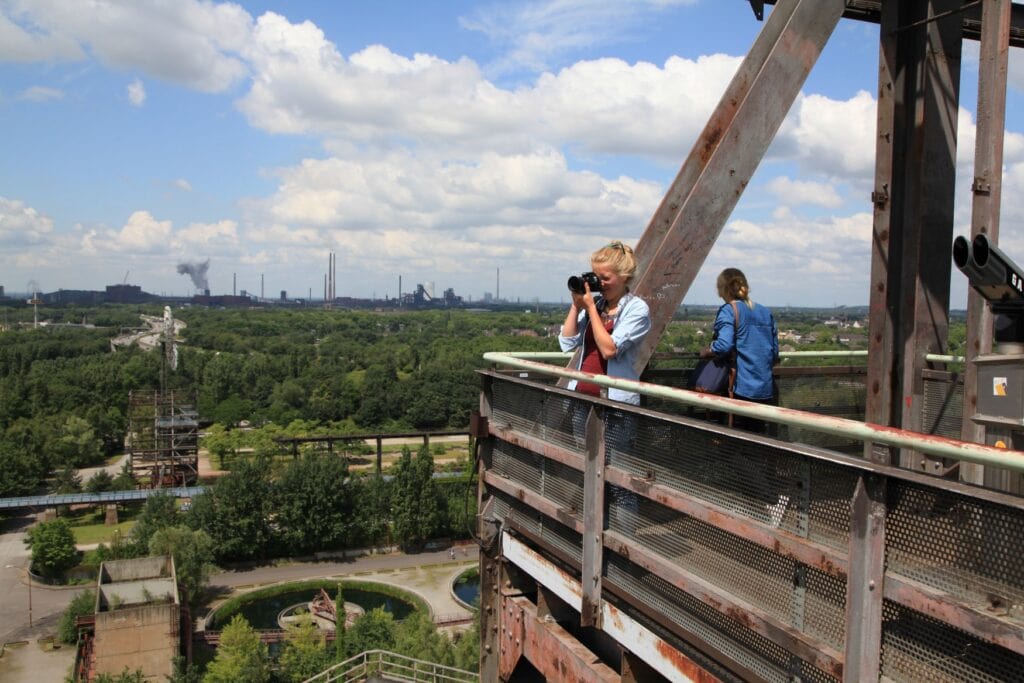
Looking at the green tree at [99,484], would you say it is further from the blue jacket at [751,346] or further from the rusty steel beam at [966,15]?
the rusty steel beam at [966,15]

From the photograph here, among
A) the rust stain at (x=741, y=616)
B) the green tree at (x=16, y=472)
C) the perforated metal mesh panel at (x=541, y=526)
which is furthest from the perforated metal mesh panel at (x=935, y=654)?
the green tree at (x=16, y=472)

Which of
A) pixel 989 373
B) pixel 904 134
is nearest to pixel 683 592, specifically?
pixel 989 373

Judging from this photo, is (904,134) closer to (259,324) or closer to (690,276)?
(690,276)

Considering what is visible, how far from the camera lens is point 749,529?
2.68 m

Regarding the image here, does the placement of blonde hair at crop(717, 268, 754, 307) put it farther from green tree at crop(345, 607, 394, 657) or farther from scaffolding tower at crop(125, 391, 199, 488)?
scaffolding tower at crop(125, 391, 199, 488)

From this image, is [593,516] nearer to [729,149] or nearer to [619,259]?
[619,259]

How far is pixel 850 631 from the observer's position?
2.30m

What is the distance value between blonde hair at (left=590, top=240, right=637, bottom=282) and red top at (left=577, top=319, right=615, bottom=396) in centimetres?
28

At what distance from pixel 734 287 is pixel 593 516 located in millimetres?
2016

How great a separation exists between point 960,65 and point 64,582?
39133 millimetres

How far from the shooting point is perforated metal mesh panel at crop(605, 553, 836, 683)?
264 cm

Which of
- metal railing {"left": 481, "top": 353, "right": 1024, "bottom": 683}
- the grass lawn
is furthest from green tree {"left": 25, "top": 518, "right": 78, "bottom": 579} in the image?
metal railing {"left": 481, "top": 353, "right": 1024, "bottom": 683}

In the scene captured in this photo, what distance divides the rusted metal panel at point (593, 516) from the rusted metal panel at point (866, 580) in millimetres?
1411

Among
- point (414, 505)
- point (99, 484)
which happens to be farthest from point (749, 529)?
point (99, 484)
